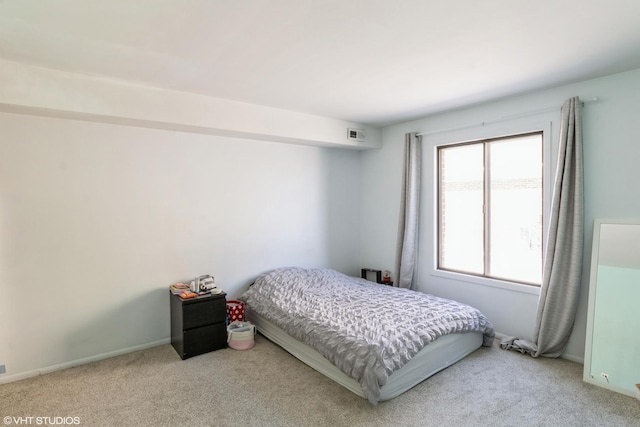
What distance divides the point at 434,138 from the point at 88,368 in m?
4.20

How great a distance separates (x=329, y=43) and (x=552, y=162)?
235 centimetres

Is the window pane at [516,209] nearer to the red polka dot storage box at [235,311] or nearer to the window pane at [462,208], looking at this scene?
the window pane at [462,208]

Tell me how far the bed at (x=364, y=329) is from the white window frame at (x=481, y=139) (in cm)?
58

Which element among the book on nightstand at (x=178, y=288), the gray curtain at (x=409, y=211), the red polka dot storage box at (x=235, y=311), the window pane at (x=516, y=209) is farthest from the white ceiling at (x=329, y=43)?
the red polka dot storage box at (x=235, y=311)

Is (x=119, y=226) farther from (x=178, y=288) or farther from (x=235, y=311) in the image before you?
(x=235, y=311)

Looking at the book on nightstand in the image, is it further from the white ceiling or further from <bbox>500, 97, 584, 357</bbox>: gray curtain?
<bbox>500, 97, 584, 357</bbox>: gray curtain

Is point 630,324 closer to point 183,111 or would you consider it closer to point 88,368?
point 183,111

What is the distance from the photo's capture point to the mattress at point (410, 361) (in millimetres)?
2488

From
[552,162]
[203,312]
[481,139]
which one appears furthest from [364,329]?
[481,139]

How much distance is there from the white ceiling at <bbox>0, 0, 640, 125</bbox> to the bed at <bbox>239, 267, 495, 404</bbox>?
199 cm

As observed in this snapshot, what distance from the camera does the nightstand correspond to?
311 centimetres


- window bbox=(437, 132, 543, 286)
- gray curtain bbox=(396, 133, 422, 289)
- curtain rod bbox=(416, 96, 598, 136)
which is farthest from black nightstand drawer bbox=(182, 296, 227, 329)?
curtain rod bbox=(416, 96, 598, 136)

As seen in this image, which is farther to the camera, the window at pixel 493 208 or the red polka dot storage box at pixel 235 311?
the red polka dot storage box at pixel 235 311

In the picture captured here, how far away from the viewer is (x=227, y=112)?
3412 millimetres
